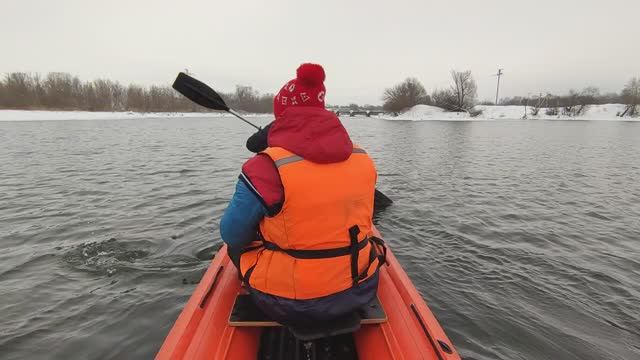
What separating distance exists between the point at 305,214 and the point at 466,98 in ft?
249

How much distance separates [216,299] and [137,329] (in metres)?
1.72

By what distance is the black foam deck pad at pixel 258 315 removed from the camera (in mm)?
2561

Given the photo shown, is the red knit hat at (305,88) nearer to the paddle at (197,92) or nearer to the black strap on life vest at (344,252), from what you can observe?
the black strap on life vest at (344,252)

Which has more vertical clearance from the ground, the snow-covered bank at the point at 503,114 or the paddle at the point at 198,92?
the paddle at the point at 198,92

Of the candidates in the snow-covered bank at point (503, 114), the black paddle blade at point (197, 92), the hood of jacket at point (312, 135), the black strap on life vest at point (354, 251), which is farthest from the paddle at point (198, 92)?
the snow-covered bank at point (503, 114)

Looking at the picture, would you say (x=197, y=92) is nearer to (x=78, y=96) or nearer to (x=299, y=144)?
(x=299, y=144)

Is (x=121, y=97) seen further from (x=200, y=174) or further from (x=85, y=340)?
(x=85, y=340)

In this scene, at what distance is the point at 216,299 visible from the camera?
9.62 feet

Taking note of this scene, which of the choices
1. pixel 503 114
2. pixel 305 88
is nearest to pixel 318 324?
pixel 305 88

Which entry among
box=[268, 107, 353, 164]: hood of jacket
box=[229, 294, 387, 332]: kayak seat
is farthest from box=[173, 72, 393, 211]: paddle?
box=[229, 294, 387, 332]: kayak seat

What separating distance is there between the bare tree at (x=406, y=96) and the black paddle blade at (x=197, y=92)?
238 ft

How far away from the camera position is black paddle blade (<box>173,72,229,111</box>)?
415 cm

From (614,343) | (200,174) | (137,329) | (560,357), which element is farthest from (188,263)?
(200,174)

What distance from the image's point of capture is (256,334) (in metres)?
2.75
